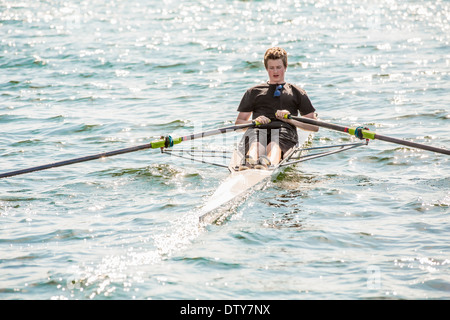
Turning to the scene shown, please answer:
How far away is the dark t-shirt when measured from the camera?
9617mm

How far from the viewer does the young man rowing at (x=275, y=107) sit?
9.52 metres

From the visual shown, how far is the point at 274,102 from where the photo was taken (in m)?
9.62

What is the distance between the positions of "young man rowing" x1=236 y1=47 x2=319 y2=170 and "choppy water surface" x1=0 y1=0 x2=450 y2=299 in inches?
23.3

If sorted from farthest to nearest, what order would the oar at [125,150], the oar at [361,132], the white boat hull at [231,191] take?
the oar at [361,132] < the oar at [125,150] < the white boat hull at [231,191]

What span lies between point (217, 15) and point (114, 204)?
21.0 m

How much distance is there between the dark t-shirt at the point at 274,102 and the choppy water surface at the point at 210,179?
0.96 m

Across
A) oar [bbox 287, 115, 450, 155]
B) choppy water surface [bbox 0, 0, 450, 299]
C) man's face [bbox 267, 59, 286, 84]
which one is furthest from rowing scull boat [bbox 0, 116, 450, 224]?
man's face [bbox 267, 59, 286, 84]

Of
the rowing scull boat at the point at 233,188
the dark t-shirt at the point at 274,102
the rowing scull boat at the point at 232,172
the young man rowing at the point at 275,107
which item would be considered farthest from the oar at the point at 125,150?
the rowing scull boat at the point at 233,188

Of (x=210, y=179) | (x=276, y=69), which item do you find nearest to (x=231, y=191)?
(x=210, y=179)

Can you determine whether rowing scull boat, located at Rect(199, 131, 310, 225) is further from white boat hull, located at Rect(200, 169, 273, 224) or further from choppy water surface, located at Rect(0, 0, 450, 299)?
choppy water surface, located at Rect(0, 0, 450, 299)

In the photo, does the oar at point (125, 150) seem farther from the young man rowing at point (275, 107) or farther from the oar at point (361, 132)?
the oar at point (361, 132)
